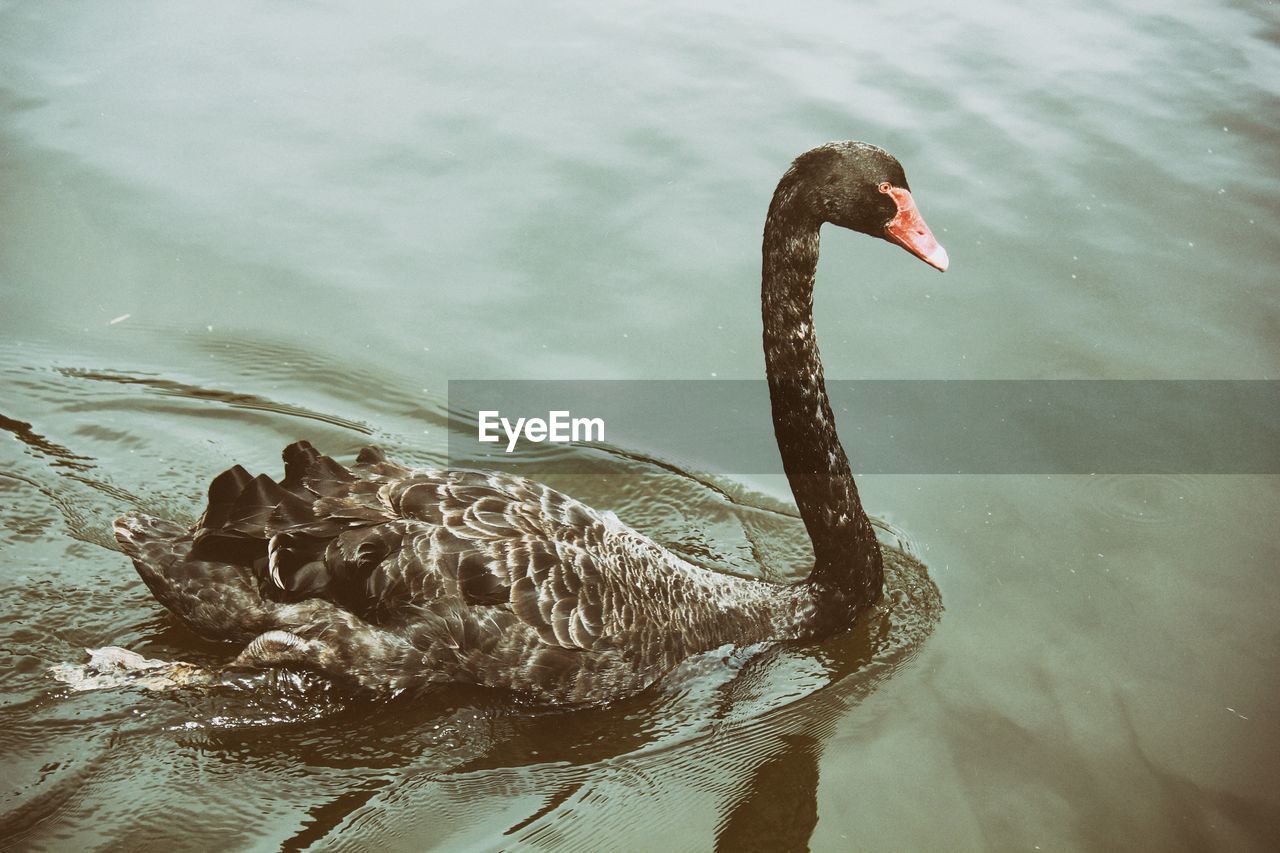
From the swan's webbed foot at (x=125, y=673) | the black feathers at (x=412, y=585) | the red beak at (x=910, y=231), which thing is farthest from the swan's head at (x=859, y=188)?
the swan's webbed foot at (x=125, y=673)

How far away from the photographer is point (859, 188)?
5031 mm

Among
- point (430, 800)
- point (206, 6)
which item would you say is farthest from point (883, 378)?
point (206, 6)

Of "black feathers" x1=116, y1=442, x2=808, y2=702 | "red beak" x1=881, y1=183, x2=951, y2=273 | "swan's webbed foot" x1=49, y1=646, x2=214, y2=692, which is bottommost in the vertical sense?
"swan's webbed foot" x1=49, y1=646, x2=214, y2=692

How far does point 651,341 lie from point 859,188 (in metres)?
2.35

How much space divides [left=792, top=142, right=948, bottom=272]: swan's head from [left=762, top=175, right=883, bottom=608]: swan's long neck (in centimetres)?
22

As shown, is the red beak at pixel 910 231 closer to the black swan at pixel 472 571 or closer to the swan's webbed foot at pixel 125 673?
the black swan at pixel 472 571

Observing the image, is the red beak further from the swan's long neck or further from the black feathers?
the black feathers

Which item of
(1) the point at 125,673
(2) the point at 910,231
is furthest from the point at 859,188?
(1) the point at 125,673

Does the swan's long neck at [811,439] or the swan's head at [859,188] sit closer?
the swan's head at [859,188]

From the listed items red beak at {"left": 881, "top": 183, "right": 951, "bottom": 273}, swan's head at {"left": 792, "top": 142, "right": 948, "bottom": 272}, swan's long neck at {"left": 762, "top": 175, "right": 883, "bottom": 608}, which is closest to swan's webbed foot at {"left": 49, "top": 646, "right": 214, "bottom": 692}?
swan's long neck at {"left": 762, "top": 175, "right": 883, "bottom": 608}

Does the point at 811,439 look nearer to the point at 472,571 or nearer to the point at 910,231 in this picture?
the point at 910,231

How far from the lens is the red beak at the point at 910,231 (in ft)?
16.7

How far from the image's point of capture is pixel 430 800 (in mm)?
4441

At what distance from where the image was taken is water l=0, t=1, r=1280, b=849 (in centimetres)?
462
